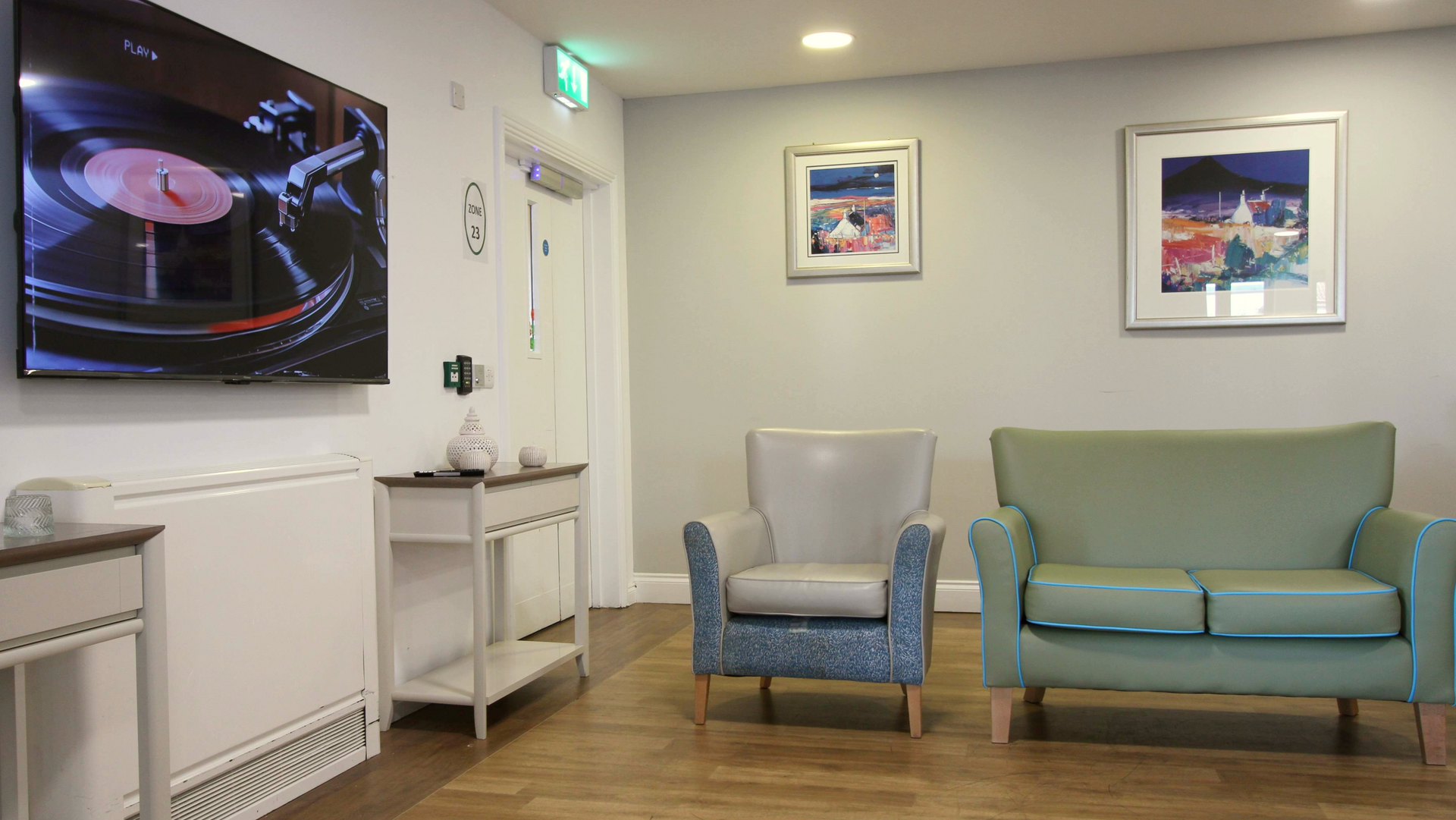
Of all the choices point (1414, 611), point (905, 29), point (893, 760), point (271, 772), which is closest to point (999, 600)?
point (893, 760)

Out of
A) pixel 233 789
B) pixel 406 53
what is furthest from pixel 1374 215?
pixel 233 789

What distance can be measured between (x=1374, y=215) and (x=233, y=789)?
466cm

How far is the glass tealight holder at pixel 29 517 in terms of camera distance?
1772 millimetres

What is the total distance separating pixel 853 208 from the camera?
492cm

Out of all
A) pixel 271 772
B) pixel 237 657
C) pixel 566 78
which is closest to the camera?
pixel 237 657

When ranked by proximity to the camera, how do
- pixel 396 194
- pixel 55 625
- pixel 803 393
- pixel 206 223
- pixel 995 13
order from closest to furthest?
pixel 55 625 < pixel 206 223 < pixel 396 194 < pixel 995 13 < pixel 803 393

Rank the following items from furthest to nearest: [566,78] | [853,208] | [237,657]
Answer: [853,208] < [566,78] < [237,657]

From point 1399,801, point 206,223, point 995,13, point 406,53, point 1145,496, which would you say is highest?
point 995,13

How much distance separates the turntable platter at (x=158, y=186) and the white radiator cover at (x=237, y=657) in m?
0.56

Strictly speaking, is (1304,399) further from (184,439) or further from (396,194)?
(184,439)

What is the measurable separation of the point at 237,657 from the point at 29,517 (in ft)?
2.37

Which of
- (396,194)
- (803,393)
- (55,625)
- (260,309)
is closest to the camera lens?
(55,625)

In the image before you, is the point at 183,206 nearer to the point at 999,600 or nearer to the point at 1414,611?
the point at 999,600

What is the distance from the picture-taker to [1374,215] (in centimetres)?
443
